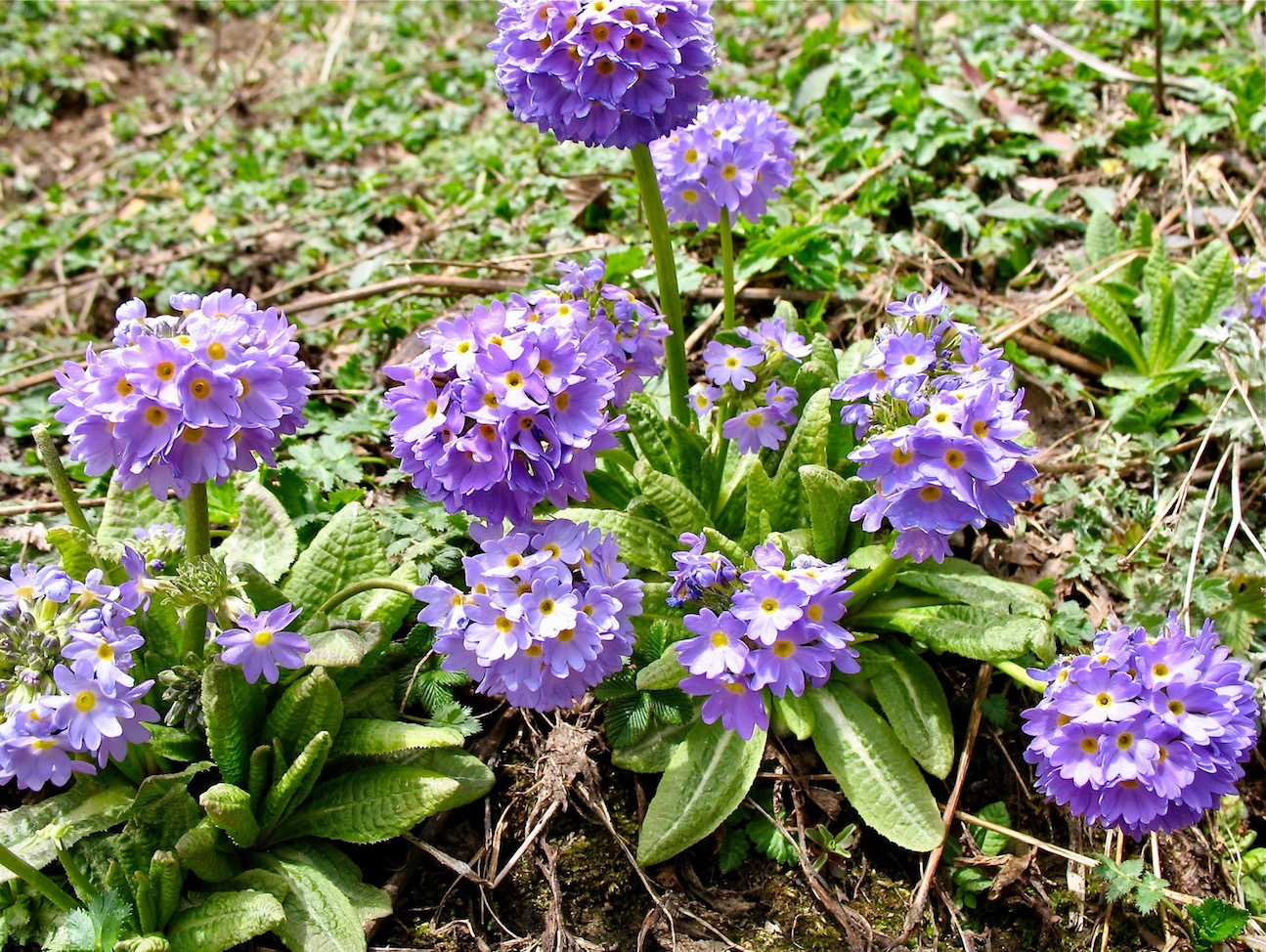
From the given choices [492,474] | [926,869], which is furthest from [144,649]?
[926,869]

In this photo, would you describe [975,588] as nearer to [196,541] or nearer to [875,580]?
[875,580]

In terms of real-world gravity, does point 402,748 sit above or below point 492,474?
below

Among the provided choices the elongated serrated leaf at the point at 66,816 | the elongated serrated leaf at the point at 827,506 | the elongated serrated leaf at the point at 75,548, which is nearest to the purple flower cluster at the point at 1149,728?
the elongated serrated leaf at the point at 827,506

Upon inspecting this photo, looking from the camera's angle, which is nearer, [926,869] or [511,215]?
[926,869]

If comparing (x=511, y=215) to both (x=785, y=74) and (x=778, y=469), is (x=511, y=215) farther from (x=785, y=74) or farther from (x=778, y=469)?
(x=778, y=469)

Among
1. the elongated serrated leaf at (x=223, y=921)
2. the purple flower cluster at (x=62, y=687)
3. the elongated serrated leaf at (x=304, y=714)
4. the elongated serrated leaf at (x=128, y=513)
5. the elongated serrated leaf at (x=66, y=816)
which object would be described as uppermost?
the purple flower cluster at (x=62, y=687)

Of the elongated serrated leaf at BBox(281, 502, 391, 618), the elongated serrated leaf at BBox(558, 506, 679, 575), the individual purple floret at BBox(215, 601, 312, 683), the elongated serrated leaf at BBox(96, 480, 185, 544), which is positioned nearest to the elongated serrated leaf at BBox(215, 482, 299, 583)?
the elongated serrated leaf at BBox(281, 502, 391, 618)

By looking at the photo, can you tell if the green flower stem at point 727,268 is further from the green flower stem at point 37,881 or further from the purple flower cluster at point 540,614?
the green flower stem at point 37,881
